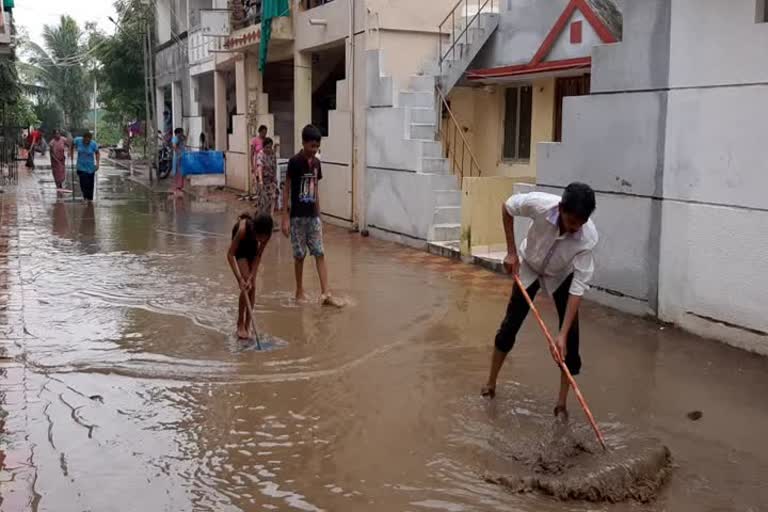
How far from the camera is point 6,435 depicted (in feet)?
15.1

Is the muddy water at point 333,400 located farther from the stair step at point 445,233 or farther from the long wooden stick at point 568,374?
the stair step at point 445,233

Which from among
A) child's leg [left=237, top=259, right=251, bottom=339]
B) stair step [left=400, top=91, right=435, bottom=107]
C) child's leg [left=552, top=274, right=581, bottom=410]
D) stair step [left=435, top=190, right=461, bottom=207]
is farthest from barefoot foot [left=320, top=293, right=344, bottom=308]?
stair step [left=400, top=91, right=435, bottom=107]

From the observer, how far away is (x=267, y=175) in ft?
47.3

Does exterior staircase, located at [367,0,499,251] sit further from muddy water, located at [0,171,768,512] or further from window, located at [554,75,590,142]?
muddy water, located at [0,171,768,512]

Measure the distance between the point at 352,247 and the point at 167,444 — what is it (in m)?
7.65

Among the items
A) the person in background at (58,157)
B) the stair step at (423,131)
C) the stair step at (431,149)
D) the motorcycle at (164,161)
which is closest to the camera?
the stair step at (431,149)

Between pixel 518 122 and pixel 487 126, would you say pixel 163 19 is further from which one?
pixel 518 122

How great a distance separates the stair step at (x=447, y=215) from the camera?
11336 millimetres

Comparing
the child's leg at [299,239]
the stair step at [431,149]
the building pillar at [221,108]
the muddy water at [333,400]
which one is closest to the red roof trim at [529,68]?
the stair step at [431,149]

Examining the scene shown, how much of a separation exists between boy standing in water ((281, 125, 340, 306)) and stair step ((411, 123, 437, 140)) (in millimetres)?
3933

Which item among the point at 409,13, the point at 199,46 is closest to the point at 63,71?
the point at 199,46

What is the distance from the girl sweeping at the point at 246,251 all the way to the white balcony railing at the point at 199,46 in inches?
682

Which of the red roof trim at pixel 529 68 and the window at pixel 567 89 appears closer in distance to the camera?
the red roof trim at pixel 529 68

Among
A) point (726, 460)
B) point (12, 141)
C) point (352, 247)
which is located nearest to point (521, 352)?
point (726, 460)
